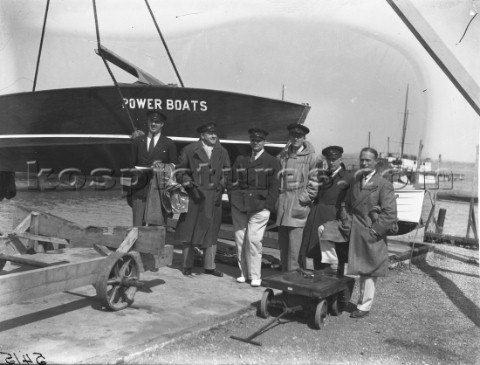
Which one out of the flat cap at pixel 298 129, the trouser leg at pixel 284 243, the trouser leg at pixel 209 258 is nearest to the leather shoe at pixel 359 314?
the trouser leg at pixel 284 243

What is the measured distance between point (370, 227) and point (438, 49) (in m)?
1.81

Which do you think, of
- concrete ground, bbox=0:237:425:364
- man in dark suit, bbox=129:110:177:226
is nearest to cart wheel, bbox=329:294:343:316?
concrete ground, bbox=0:237:425:364

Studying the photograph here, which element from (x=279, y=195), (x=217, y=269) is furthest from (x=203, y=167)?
(x=217, y=269)

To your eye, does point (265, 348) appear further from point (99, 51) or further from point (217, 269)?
point (99, 51)

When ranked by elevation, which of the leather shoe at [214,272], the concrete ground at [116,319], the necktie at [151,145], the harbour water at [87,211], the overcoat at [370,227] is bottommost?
the harbour water at [87,211]

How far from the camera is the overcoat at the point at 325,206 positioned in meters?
4.86

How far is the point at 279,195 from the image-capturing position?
209 inches

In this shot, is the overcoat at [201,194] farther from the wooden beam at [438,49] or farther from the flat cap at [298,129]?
the wooden beam at [438,49]

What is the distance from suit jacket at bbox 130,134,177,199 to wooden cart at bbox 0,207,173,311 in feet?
3.25

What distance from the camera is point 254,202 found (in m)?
5.25

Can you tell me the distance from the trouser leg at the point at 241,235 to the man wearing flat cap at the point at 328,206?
0.69 m

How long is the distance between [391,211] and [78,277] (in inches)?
104

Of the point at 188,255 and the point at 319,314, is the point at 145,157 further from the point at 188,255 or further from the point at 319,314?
the point at 319,314

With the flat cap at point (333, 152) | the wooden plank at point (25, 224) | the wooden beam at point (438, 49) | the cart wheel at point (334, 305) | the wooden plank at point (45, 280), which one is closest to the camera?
the wooden plank at point (45, 280)
